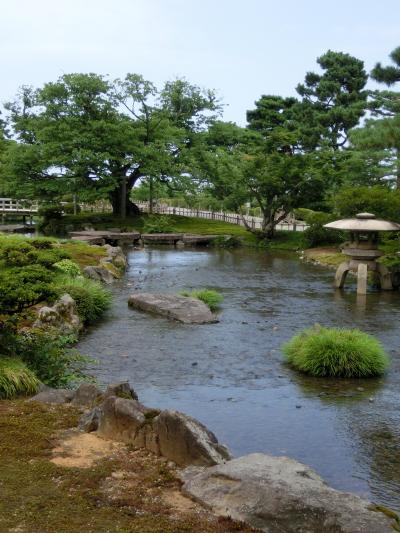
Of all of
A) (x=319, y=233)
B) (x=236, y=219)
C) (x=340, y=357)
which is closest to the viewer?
(x=340, y=357)

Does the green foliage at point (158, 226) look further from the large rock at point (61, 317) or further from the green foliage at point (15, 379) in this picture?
the green foliage at point (15, 379)

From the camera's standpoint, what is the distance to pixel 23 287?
27.2 ft

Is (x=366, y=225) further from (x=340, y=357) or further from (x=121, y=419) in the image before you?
(x=121, y=419)

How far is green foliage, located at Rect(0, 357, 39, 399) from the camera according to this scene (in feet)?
24.6

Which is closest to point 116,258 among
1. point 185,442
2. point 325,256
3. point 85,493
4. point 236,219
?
point 325,256

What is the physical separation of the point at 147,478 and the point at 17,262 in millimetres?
6416

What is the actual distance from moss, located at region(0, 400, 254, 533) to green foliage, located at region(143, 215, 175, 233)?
3233 cm

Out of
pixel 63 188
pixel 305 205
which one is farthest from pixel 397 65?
pixel 63 188

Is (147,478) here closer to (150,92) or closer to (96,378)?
(96,378)

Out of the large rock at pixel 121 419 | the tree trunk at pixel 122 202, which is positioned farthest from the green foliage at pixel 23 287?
the tree trunk at pixel 122 202

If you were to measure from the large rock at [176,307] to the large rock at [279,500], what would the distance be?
8.72m

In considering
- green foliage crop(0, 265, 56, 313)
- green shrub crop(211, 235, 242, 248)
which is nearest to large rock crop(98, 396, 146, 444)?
green foliage crop(0, 265, 56, 313)

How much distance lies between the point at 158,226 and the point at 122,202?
19.8 feet

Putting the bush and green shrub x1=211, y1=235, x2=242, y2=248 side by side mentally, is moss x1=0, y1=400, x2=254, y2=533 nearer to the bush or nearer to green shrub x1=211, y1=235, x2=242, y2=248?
the bush
